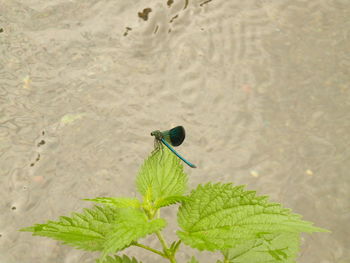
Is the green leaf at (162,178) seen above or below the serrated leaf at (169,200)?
below

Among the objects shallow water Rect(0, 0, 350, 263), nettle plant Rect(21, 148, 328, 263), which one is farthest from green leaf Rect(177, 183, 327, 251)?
shallow water Rect(0, 0, 350, 263)

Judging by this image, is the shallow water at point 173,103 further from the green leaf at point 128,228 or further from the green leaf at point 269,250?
the green leaf at point 128,228

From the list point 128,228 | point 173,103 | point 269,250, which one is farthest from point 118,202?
point 173,103

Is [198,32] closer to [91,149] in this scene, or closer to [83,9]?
[83,9]

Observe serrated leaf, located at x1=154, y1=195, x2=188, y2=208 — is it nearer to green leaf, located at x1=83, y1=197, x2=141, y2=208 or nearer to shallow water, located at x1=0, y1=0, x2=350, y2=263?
green leaf, located at x1=83, y1=197, x2=141, y2=208

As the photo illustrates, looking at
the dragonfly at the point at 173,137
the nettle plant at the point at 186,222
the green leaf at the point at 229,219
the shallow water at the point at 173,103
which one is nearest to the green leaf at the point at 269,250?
the nettle plant at the point at 186,222

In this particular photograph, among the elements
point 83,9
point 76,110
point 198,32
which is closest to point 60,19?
point 83,9

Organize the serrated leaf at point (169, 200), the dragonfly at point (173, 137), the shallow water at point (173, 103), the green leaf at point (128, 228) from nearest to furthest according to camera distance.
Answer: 1. the green leaf at point (128, 228)
2. the serrated leaf at point (169, 200)
3. the dragonfly at point (173, 137)
4. the shallow water at point (173, 103)

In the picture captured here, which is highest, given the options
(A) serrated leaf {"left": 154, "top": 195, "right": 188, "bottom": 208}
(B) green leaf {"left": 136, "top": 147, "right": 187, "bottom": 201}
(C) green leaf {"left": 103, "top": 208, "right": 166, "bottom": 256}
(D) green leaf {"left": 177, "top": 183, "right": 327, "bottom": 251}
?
(C) green leaf {"left": 103, "top": 208, "right": 166, "bottom": 256}
